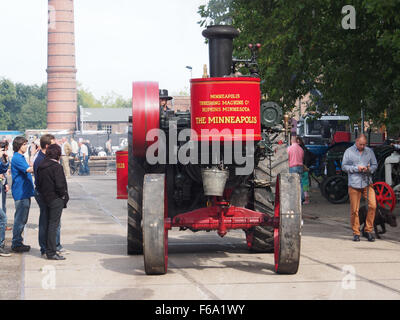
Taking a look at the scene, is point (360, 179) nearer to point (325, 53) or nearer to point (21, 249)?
point (21, 249)

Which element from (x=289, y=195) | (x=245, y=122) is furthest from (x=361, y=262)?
Result: (x=245, y=122)

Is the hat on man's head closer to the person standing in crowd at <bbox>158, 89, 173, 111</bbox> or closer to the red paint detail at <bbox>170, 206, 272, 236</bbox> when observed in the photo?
the person standing in crowd at <bbox>158, 89, 173, 111</bbox>

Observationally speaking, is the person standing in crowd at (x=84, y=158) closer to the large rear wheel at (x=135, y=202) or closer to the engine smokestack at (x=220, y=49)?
the large rear wheel at (x=135, y=202)

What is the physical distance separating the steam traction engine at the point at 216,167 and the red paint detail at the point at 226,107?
0.01 metres

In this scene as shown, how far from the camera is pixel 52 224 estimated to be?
10.4 metres

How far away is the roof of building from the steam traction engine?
106m

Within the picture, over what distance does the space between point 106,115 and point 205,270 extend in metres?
113

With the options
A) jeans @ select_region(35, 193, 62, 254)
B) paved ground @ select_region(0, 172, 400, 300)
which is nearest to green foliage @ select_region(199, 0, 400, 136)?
paved ground @ select_region(0, 172, 400, 300)

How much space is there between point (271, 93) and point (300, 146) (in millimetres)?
1556

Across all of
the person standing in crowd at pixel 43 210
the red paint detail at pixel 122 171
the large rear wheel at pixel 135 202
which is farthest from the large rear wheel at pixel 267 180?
the person standing in crowd at pixel 43 210

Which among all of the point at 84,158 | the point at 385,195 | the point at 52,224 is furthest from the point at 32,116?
the point at 52,224

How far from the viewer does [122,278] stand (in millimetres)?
8641

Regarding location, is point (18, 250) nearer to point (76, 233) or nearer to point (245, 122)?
point (76, 233)

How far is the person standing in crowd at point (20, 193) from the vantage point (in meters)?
11.2
